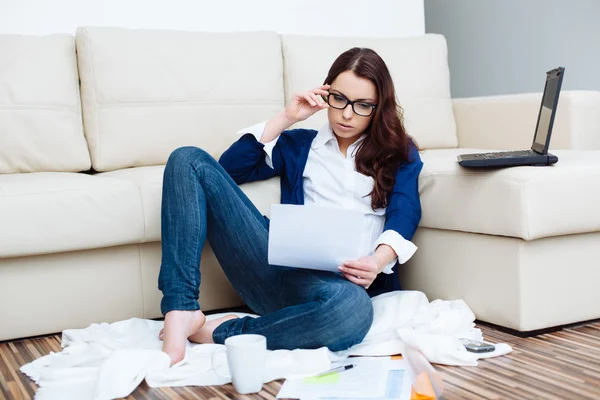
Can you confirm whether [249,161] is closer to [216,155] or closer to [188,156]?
[188,156]

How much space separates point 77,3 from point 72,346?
4.98 ft

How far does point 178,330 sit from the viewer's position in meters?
1.64

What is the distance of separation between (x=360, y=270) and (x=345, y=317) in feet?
0.40

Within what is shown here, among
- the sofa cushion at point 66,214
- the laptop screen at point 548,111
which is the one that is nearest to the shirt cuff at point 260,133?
the sofa cushion at point 66,214

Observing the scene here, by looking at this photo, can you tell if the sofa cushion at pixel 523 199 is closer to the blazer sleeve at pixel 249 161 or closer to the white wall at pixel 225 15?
the blazer sleeve at pixel 249 161

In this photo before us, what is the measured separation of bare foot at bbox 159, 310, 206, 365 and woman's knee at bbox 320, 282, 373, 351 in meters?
0.31

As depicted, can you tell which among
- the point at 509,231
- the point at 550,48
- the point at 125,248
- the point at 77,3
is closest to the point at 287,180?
the point at 125,248

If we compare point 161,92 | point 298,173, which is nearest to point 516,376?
point 298,173

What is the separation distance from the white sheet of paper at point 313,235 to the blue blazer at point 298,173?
29 centimetres

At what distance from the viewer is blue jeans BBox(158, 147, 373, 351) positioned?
1.61 meters

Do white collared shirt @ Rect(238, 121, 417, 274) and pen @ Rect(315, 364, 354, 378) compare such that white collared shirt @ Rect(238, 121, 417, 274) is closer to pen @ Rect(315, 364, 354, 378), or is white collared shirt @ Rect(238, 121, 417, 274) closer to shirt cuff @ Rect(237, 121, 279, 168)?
shirt cuff @ Rect(237, 121, 279, 168)

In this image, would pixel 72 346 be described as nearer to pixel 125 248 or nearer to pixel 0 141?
pixel 125 248

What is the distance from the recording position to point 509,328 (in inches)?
71.5

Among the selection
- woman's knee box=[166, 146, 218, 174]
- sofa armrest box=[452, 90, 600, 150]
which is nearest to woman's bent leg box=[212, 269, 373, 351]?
woman's knee box=[166, 146, 218, 174]
